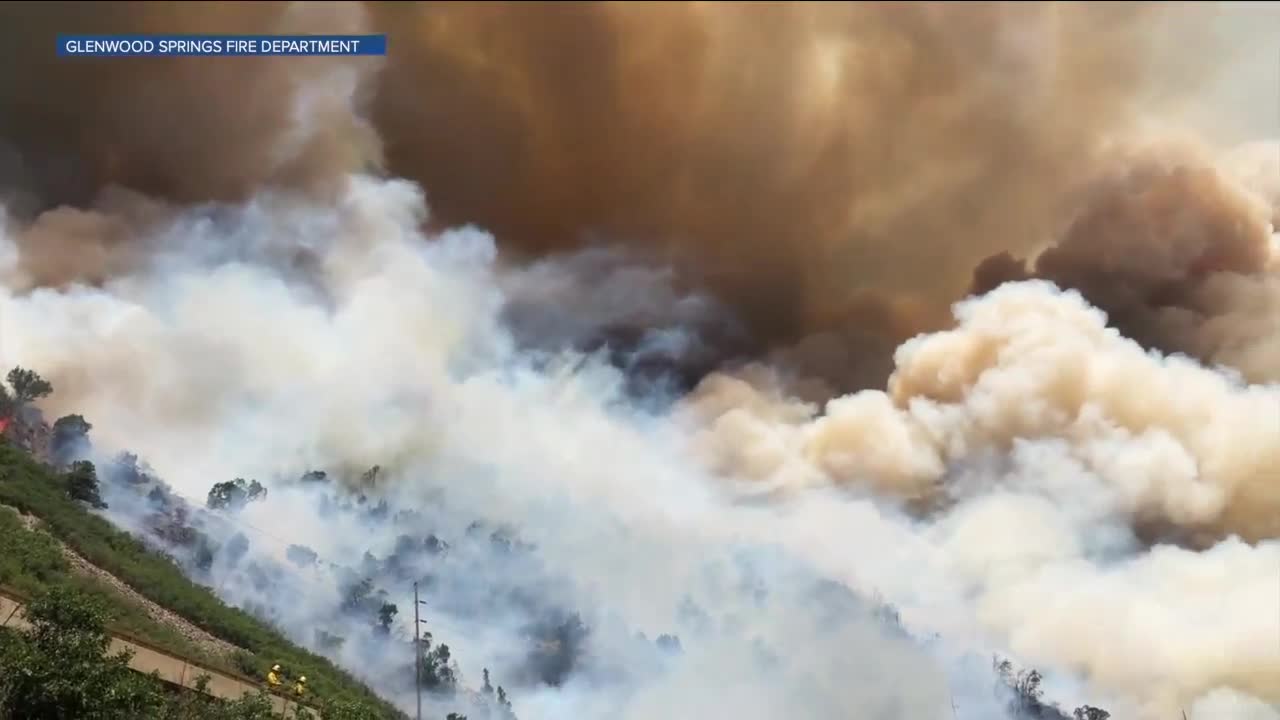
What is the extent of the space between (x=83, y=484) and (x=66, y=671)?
128 ft

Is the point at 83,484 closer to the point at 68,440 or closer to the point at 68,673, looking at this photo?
the point at 68,440

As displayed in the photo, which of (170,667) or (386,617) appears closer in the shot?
(170,667)

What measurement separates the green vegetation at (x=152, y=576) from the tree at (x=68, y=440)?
11.8 m

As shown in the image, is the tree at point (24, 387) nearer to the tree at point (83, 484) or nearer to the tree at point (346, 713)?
the tree at point (83, 484)

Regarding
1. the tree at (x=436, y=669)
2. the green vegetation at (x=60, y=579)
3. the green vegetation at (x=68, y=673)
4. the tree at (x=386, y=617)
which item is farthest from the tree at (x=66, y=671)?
the tree at (x=386, y=617)

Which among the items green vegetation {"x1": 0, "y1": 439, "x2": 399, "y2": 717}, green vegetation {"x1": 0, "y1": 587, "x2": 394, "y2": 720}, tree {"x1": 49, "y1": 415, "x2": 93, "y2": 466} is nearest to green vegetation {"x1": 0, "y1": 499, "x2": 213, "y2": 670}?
green vegetation {"x1": 0, "y1": 439, "x2": 399, "y2": 717}

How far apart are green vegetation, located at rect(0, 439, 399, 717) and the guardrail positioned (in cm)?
225

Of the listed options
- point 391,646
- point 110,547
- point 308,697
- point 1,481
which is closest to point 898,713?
point 391,646

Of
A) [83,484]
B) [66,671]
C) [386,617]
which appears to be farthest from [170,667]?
[386,617]

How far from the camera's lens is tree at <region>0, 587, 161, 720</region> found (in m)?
21.1

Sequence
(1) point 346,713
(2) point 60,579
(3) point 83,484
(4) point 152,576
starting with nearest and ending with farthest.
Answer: (1) point 346,713 < (2) point 60,579 < (4) point 152,576 < (3) point 83,484

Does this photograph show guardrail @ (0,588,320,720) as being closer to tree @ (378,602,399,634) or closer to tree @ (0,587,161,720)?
tree @ (0,587,161,720)

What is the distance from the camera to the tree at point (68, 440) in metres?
63.8

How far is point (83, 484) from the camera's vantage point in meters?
55.0
